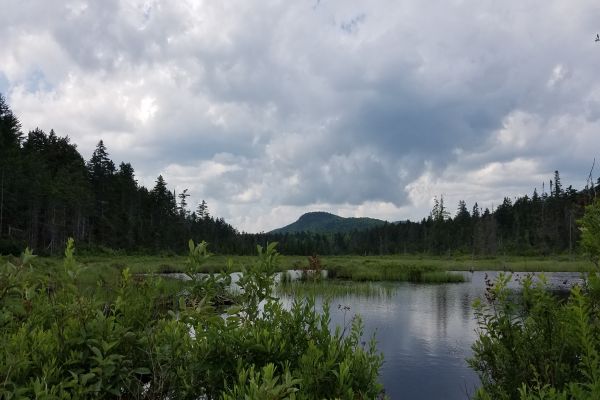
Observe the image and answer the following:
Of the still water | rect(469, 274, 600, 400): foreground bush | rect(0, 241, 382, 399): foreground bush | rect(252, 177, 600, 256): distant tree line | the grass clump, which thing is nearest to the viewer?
rect(0, 241, 382, 399): foreground bush

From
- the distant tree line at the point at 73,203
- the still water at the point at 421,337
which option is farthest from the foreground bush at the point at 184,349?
the distant tree line at the point at 73,203

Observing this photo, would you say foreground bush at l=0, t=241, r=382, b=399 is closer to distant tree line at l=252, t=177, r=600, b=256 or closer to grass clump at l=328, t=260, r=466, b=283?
grass clump at l=328, t=260, r=466, b=283

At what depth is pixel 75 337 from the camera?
3729 mm

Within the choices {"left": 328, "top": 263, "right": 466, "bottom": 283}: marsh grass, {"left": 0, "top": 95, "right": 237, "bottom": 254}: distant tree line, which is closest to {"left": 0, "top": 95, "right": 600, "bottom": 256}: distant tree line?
{"left": 0, "top": 95, "right": 237, "bottom": 254}: distant tree line

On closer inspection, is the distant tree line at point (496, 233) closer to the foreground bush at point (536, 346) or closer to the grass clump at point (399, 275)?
the grass clump at point (399, 275)

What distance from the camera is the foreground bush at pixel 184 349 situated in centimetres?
339

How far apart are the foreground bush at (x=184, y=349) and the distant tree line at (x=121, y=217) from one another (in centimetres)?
4259

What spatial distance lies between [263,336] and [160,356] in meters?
0.88

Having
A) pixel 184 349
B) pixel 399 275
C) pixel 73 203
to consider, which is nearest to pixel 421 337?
pixel 184 349

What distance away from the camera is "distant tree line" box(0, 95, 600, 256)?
6341 cm

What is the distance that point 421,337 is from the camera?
1914cm

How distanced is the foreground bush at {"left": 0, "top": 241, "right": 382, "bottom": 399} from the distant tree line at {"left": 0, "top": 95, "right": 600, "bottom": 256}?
140 feet

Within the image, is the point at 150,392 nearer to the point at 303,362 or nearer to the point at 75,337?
the point at 75,337

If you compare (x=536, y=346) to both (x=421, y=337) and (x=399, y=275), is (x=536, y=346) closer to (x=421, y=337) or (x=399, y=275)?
(x=421, y=337)
